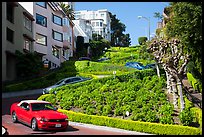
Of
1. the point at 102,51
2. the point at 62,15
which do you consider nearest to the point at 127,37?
the point at 102,51

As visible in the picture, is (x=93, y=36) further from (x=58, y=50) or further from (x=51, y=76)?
(x=51, y=76)

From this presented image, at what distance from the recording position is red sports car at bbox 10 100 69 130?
15.6 m

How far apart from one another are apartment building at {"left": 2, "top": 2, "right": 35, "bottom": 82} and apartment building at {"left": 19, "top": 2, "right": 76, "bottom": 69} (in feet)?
15.5

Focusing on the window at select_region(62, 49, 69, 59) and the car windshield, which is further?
the window at select_region(62, 49, 69, 59)

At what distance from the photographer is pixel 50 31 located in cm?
5062

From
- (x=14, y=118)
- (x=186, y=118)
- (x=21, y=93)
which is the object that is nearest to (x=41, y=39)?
(x=21, y=93)

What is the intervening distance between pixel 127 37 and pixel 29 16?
87939 millimetres

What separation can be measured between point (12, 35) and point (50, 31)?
47.3 feet

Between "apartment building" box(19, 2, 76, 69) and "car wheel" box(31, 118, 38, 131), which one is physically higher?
"apartment building" box(19, 2, 76, 69)

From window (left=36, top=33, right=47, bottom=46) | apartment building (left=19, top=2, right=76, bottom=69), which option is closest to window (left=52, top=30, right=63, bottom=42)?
apartment building (left=19, top=2, right=76, bottom=69)

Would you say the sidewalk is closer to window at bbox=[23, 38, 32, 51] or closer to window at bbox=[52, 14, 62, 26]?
window at bbox=[23, 38, 32, 51]

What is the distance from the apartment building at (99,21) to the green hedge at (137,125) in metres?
98.8

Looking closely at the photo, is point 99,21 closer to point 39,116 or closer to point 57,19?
point 57,19

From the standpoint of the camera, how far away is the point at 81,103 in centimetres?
2186
